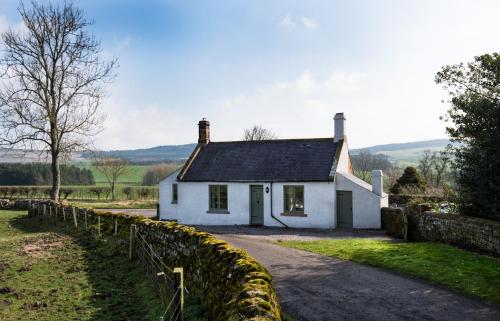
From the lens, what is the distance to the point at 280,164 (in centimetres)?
2767

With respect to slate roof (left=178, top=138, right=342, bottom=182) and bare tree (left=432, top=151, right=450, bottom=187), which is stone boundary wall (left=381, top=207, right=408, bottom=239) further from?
bare tree (left=432, top=151, right=450, bottom=187)

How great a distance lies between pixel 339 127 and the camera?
28.0 m

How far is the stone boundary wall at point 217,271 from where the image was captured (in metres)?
6.33

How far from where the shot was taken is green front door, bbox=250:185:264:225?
2705 cm

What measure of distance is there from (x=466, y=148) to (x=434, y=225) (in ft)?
13.1

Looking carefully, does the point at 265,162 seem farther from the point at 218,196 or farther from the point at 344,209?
the point at 344,209

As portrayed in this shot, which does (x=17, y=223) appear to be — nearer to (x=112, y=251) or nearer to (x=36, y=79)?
(x=36, y=79)

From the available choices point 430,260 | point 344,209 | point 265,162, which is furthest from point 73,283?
point 344,209

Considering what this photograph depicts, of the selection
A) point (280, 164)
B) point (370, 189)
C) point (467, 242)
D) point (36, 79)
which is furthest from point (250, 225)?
point (36, 79)

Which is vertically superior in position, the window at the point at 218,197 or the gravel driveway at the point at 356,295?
the window at the point at 218,197

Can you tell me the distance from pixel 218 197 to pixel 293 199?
5.29 meters

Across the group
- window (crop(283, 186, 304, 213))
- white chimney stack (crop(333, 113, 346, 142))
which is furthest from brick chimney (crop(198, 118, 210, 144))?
white chimney stack (crop(333, 113, 346, 142))

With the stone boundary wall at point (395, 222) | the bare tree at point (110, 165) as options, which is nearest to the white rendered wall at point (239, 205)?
the stone boundary wall at point (395, 222)

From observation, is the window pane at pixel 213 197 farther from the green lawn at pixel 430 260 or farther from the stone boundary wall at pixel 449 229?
the stone boundary wall at pixel 449 229
